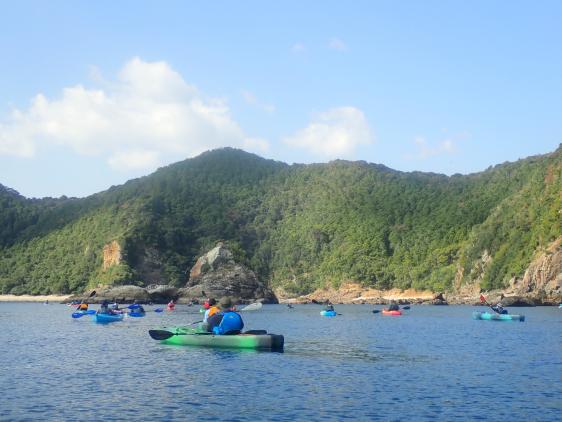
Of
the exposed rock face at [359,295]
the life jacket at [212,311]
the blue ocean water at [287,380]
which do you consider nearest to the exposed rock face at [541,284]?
the exposed rock face at [359,295]

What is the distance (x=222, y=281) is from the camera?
165125mm

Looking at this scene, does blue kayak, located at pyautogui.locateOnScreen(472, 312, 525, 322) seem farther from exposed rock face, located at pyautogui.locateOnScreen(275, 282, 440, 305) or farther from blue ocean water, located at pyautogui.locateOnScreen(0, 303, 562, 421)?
exposed rock face, located at pyautogui.locateOnScreen(275, 282, 440, 305)

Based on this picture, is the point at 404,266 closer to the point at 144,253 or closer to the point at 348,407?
the point at 144,253

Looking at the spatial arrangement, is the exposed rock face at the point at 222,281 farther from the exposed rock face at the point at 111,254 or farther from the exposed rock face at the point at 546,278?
the exposed rock face at the point at 546,278

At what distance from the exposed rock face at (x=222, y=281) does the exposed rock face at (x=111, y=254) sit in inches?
928

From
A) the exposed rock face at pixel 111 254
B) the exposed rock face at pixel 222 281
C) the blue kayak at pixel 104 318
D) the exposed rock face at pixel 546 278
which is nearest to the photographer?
the blue kayak at pixel 104 318

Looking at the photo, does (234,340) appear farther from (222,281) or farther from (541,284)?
(222,281)

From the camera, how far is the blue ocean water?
25.6 meters

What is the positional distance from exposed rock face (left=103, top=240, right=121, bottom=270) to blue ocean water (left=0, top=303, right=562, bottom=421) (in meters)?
129

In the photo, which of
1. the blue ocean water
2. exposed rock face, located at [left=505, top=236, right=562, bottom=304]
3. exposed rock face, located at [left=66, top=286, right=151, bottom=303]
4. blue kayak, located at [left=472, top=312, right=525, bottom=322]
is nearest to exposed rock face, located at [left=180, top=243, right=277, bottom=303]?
exposed rock face, located at [left=66, top=286, right=151, bottom=303]

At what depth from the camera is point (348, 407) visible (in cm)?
2645

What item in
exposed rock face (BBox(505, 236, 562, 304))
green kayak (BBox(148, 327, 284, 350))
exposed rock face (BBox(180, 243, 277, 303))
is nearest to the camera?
green kayak (BBox(148, 327, 284, 350))

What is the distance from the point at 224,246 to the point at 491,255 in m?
68.8

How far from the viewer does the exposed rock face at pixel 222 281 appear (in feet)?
531
